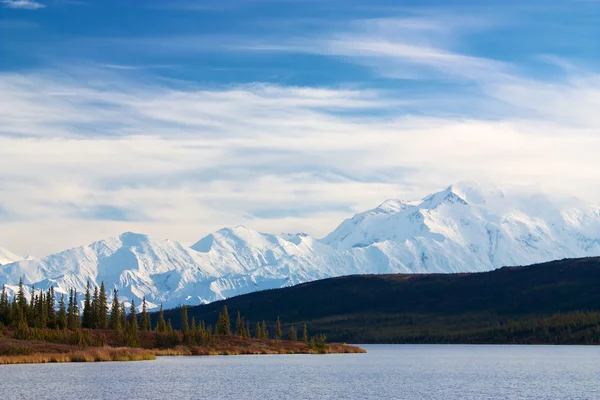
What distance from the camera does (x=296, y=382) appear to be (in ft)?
379

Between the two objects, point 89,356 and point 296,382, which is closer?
point 296,382

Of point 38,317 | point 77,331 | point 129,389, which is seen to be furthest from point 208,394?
point 38,317

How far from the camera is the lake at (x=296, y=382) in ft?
319

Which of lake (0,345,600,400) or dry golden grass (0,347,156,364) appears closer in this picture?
lake (0,345,600,400)

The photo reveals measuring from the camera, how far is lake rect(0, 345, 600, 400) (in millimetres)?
97375

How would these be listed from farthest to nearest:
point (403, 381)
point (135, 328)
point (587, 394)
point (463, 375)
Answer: point (135, 328)
point (463, 375)
point (403, 381)
point (587, 394)

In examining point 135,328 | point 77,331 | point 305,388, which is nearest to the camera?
point 305,388

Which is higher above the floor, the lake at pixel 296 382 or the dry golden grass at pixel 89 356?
the dry golden grass at pixel 89 356

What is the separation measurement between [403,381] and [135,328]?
304ft

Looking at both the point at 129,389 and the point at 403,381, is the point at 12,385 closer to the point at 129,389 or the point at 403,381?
the point at 129,389

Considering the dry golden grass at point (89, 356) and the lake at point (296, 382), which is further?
the dry golden grass at point (89, 356)

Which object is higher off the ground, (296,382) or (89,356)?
(89,356)

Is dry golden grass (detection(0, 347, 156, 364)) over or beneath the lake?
over

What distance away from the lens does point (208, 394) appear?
A: 324ft
